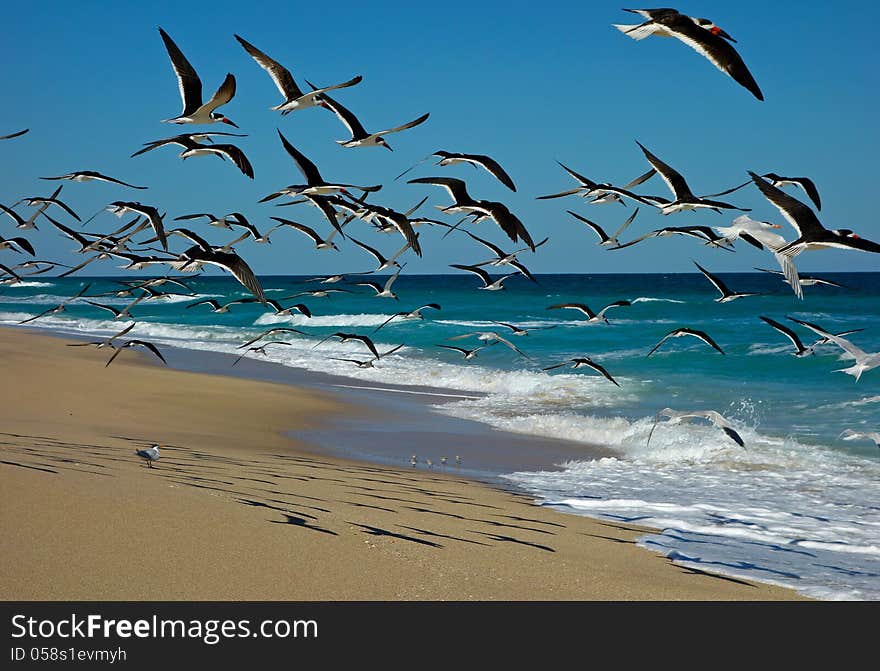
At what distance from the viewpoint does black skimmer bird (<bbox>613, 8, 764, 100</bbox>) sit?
21.2 ft

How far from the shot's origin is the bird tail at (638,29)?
21.5 ft

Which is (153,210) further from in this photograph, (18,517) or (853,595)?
(853,595)

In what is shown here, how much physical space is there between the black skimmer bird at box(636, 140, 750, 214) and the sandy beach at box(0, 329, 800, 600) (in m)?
3.28

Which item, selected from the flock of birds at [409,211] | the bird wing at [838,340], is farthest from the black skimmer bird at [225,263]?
the bird wing at [838,340]

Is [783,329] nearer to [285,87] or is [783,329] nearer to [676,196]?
[676,196]

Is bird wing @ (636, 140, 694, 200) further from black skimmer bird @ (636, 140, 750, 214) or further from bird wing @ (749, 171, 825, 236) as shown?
bird wing @ (749, 171, 825, 236)

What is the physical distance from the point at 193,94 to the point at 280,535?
15.8 feet

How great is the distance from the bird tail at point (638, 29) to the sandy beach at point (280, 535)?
4.03 meters

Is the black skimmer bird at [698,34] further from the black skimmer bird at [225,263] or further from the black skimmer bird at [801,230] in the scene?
the black skimmer bird at [225,263]

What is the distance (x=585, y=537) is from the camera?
802 centimetres

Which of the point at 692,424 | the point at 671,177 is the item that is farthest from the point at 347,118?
the point at 692,424

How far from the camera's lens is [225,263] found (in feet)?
26.2
